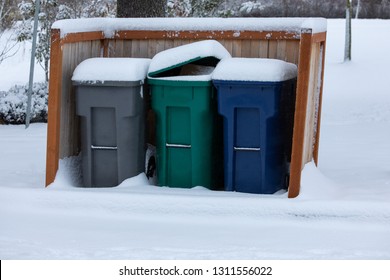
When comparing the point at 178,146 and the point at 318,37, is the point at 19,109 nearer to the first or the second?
the point at 178,146

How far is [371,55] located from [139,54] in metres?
13.0

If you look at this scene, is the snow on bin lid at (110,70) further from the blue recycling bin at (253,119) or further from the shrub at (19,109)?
the shrub at (19,109)

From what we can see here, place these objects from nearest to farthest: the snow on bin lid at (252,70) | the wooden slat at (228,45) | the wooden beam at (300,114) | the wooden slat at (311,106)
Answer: the wooden beam at (300,114)
the snow on bin lid at (252,70)
the wooden slat at (311,106)
the wooden slat at (228,45)

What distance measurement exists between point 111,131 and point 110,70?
1.70 ft

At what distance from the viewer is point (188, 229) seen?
6398 mm

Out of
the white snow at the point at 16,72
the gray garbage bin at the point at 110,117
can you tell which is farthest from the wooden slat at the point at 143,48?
the white snow at the point at 16,72

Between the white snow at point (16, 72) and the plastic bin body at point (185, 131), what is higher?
the plastic bin body at point (185, 131)

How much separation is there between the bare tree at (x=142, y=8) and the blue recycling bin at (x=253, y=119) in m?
2.85

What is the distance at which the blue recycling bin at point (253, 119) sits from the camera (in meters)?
6.84

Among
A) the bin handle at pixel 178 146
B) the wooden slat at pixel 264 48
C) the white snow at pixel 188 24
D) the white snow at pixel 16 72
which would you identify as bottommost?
the white snow at pixel 16 72

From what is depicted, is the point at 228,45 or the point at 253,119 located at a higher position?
the point at 228,45

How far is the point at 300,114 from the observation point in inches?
264

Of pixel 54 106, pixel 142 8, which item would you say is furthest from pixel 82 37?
pixel 142 8

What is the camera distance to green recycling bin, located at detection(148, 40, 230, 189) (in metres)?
7.03
